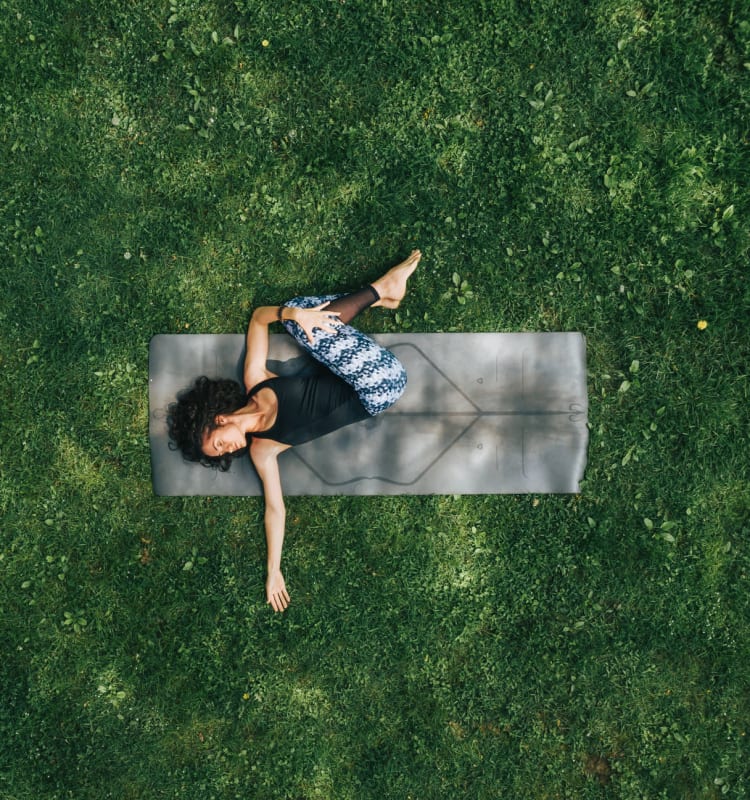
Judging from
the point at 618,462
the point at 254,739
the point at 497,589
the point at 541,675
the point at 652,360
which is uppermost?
the point at 652,360

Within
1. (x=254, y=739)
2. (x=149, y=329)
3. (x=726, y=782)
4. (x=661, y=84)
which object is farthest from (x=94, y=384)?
(x=726, y=782)

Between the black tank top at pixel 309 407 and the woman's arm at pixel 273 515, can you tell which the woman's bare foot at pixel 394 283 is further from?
the woman's arm at pixel 273 515

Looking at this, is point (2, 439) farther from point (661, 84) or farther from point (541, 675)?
point (661, 84)

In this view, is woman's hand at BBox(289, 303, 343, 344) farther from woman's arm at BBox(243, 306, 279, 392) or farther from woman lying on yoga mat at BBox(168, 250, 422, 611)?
woman's arm at BBox(243, 306, 279, 392)

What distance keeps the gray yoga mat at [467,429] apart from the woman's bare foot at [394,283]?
11.8 inches

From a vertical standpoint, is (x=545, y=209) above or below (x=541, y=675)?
above

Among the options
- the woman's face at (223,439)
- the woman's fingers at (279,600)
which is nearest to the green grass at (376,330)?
the woman's fingers at (279,600)

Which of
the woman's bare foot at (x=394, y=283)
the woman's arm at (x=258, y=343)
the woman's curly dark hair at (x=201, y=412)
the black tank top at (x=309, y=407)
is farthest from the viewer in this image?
the woman's bare foot at (x=394, y=283)

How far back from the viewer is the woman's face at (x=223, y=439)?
12.6 ft

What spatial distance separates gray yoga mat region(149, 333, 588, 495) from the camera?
454 centimetres

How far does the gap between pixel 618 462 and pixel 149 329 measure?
4.11m

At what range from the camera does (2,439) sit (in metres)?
4.75

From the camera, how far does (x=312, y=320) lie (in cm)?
408

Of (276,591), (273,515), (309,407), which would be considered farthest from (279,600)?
(309,407)
